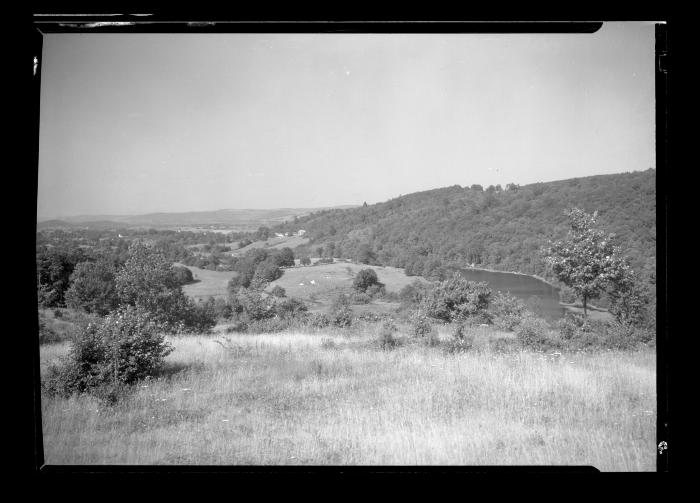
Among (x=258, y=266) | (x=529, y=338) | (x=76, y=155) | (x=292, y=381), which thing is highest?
(x=76, y=155)

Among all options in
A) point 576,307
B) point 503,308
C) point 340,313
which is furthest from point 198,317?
point 576,307

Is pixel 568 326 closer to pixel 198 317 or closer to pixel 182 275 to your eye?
pixel 198 317

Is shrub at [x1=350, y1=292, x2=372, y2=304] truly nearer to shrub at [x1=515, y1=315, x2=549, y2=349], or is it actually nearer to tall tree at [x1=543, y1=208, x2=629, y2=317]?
shrub at [x1=515, y1=315, x2=549, y2=349]

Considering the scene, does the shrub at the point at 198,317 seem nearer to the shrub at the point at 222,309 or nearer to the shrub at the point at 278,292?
the shrub at the point at 222,309

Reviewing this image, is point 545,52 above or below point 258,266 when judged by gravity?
above
